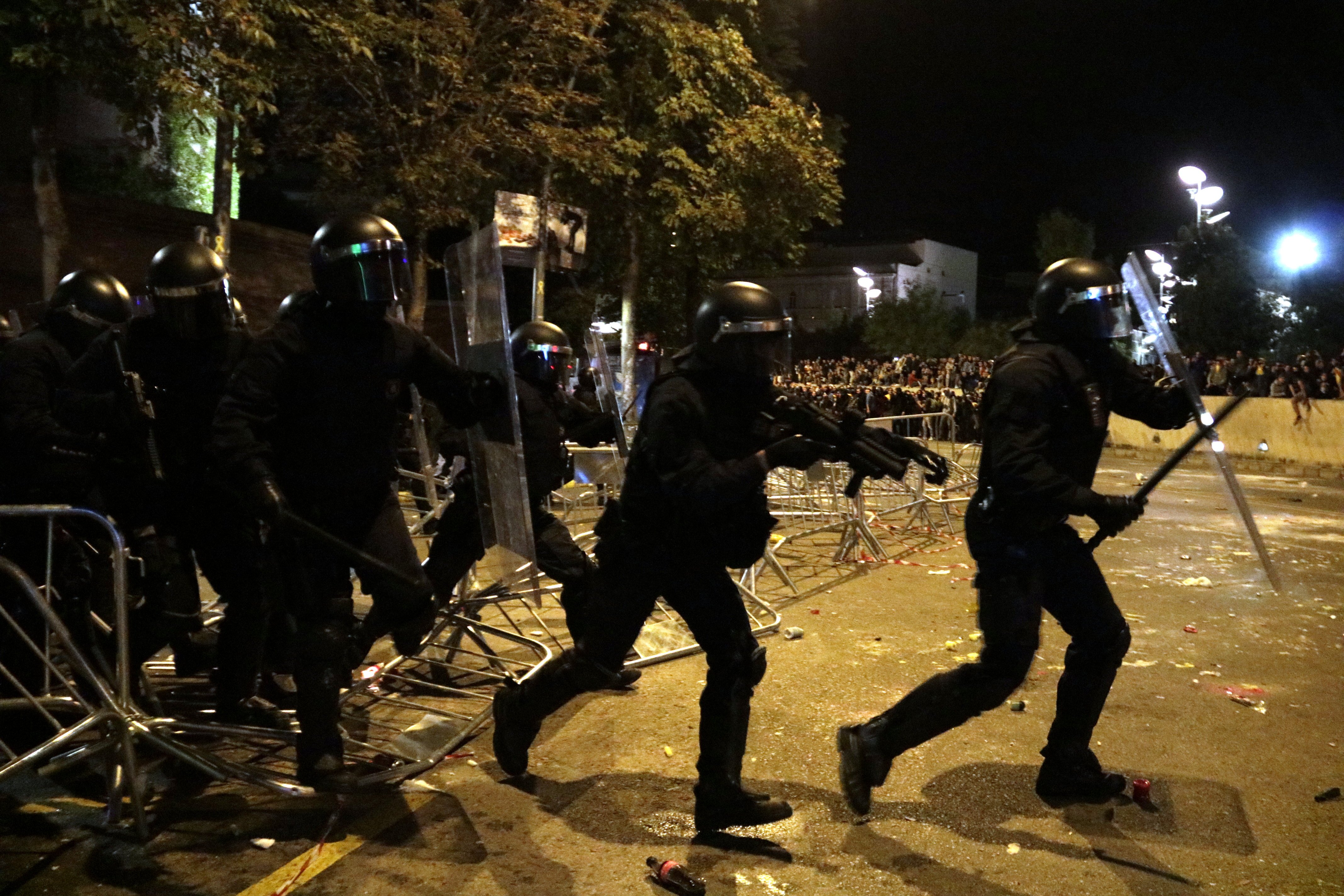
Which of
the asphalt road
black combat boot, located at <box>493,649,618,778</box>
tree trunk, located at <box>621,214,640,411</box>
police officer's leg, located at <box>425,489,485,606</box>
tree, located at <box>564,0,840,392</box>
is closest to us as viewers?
the asphalt road

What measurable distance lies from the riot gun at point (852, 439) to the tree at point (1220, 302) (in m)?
26.4

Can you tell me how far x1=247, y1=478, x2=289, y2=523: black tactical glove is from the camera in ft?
11.2

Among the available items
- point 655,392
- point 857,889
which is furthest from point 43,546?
point 857,889

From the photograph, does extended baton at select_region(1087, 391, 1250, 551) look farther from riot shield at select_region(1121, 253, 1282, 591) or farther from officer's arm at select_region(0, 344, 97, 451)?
officer's arm at select_region(0, 344, 97, 451)

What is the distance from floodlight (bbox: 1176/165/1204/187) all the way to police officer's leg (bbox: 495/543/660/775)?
59.5 ft

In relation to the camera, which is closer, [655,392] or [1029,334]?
[655,392]

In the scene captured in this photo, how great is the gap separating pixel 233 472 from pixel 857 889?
2.36m

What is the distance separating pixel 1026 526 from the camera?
3707mm

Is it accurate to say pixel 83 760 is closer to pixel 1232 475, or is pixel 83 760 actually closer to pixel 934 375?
pixel 1232 475

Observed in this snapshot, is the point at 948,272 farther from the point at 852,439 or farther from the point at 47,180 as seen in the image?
the point at 852,439

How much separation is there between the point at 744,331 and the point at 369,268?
1.30 m

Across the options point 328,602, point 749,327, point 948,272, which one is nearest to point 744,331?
point 749,327

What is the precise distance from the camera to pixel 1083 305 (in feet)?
12.5

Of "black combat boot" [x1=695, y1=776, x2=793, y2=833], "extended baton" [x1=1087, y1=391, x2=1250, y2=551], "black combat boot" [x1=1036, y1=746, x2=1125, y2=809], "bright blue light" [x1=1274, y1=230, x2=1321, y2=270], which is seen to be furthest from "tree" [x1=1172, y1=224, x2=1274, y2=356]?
"black combat boot" [x1=695, y1=776, x2=793, y2=833]
